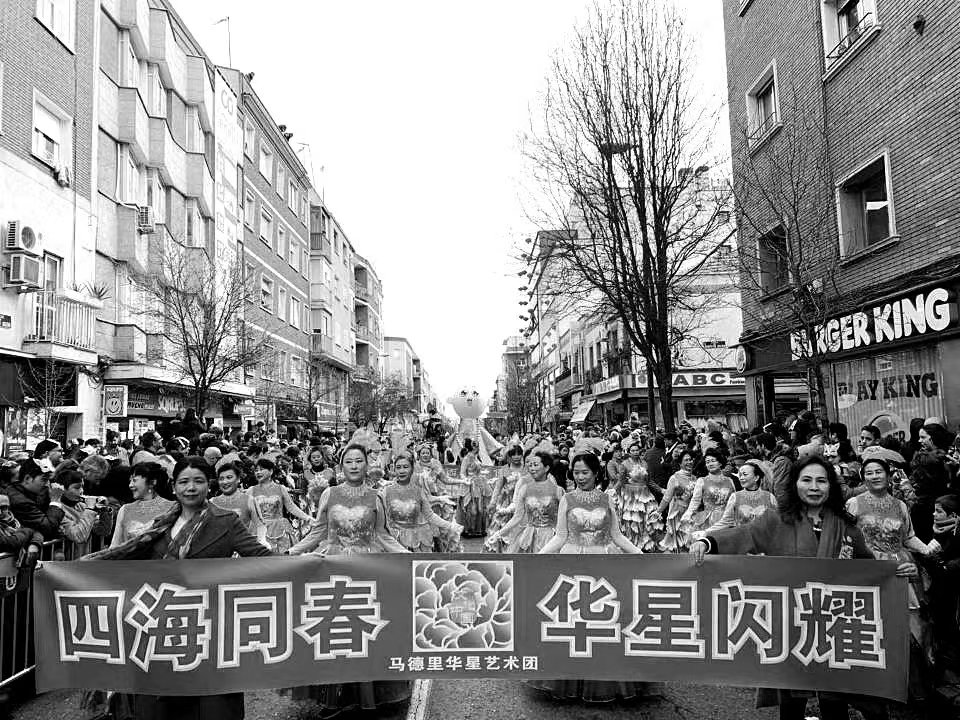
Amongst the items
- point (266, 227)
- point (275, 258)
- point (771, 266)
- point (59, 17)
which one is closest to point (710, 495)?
point (771, 266)

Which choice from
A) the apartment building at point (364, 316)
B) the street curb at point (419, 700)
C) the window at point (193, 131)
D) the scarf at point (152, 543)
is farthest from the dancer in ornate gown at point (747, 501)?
the apartment building at point (364, 316)

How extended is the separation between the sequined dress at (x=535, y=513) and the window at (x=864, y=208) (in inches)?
386

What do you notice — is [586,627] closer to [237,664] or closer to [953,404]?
[237,664]

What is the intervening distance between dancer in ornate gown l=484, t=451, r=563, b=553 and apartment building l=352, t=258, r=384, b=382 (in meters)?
54.6

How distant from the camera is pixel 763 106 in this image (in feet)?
63.5

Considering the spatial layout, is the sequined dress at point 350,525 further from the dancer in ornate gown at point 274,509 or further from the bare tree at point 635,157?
the bare tree at point 635,157

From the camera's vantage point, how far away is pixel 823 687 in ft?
14.7

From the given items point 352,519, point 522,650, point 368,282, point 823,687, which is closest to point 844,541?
point 823,687

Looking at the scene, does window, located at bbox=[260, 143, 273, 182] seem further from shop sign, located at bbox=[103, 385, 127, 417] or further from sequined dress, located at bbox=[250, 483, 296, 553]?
sequined dress, located at bbox=[250, 483, 296, 553]

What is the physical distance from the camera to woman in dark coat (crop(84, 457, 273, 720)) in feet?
14.9

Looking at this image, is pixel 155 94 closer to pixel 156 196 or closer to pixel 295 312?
pixel 156 196

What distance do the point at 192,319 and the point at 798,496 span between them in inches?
676

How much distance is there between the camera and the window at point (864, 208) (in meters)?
14.4

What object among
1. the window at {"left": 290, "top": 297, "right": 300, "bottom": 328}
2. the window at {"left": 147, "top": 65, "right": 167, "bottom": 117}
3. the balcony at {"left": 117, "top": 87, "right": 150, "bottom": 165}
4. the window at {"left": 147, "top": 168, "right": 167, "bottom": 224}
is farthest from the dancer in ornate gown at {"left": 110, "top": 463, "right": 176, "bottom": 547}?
the window at {"left": 290, "top": 297, "right": 300, "bottom": 328}
